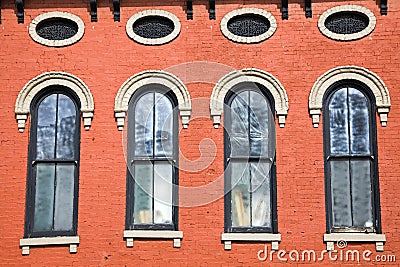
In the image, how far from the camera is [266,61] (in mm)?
14469

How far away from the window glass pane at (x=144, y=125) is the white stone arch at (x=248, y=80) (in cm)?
116

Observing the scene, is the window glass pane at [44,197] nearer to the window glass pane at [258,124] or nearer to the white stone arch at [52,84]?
the white stone arch at [52,84]

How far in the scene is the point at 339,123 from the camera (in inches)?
560

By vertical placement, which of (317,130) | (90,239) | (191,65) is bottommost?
(90,239)

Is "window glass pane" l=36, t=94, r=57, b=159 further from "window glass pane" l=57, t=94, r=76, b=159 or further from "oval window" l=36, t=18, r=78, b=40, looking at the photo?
"oval window" l=36, t=18, r=78, b=40

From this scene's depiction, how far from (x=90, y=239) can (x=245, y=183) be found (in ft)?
9.63

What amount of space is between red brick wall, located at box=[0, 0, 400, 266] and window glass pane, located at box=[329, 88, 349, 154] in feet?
0.98

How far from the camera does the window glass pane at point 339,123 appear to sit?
14.1 meters

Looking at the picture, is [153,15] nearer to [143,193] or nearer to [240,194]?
[143,193]

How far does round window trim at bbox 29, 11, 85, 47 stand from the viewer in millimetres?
14648

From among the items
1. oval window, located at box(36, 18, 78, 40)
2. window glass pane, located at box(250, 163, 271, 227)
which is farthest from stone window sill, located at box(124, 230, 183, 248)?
oval window, located at box(36, 18, 78, 40)

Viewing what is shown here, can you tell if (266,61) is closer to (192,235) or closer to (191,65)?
(191,65)

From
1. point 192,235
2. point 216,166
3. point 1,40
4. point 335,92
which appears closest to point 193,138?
point 216,166

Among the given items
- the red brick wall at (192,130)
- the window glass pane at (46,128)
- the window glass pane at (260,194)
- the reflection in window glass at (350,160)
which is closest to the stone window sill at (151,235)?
the red brick wall at (192,130)
